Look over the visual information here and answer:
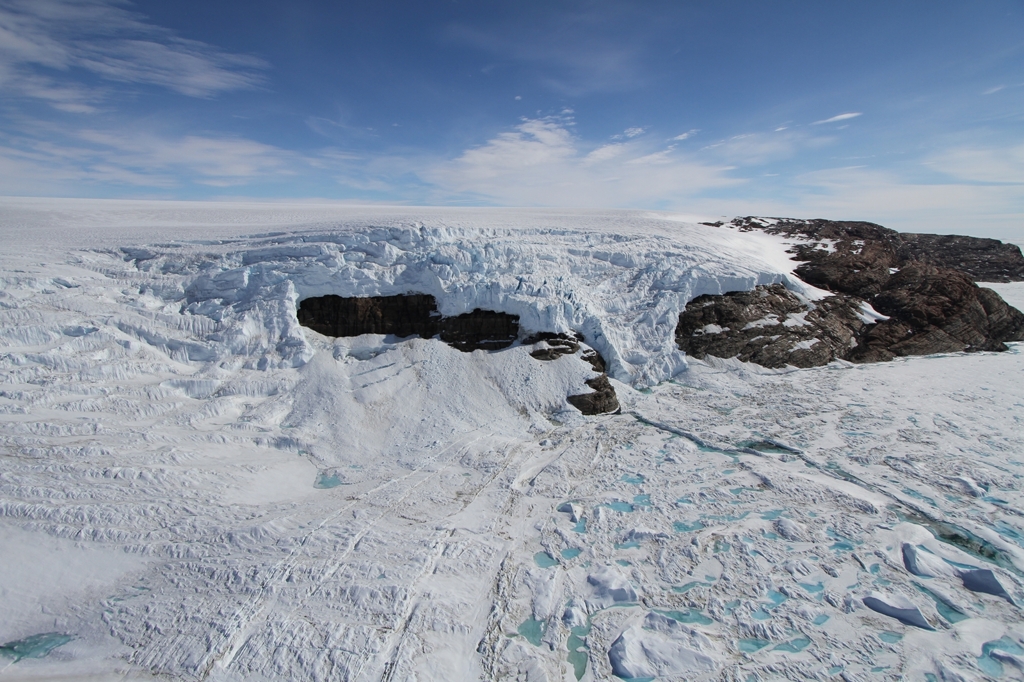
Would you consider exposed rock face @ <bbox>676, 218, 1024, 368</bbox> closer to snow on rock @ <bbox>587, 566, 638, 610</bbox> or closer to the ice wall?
the ice wall

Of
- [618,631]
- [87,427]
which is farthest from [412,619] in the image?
[87,427]

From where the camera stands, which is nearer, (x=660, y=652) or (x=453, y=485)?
(x=660, y=652)

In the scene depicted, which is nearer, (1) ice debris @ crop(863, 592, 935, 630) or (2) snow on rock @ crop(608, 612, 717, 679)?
(2) snow on rock @ crop(608, 612, 717, 679)

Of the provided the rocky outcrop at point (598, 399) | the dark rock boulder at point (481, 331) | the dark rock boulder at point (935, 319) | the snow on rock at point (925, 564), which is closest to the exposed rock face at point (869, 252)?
the dark rock boulder at point (935, 319)

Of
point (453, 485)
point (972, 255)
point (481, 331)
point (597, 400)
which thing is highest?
point (972, 255)

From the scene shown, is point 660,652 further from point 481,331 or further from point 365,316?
point 365,316

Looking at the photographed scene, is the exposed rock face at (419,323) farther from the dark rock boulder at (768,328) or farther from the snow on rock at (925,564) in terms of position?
the snow on rock at (925,564)

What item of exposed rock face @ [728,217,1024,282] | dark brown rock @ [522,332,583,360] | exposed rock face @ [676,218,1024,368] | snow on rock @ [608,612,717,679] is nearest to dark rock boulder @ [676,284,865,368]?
exposed rock face @ [676,218,1024,368]

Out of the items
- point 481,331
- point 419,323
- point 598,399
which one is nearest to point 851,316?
point 598,399
